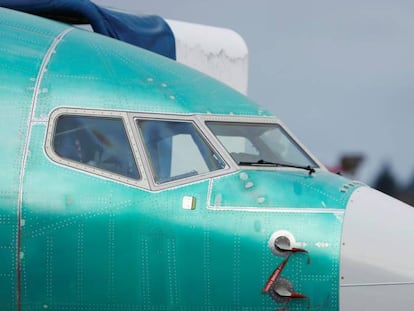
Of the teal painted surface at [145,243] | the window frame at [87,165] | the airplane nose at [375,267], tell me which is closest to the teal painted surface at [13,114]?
the teal painted surface at [145,243]

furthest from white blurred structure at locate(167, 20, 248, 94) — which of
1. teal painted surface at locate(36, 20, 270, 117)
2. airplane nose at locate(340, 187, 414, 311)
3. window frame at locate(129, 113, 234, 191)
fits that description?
airplane nose at locate(340, 187, 414, 311)

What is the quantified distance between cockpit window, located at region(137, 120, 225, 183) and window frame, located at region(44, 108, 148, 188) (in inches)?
5.1

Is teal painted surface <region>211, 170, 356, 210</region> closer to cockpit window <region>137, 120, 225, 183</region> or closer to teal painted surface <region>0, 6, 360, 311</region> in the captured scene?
teal painted surface <region>0, 6, 360, 311</region>

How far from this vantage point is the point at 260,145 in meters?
12.3

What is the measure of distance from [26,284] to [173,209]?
62.6 inches

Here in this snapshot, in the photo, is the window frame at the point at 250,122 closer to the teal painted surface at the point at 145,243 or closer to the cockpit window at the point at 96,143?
the teal painted surface at the point at 145,243

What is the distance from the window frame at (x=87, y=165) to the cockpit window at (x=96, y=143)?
3 cm

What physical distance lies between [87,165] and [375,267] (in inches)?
116

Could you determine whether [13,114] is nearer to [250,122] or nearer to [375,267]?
[250,122]

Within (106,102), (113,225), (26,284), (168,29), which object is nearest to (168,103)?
(106,102)

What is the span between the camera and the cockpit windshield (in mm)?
12102

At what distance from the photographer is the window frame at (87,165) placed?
11.6 metres

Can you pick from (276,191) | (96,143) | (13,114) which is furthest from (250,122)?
(13,114)

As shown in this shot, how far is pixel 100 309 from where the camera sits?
11500mm
